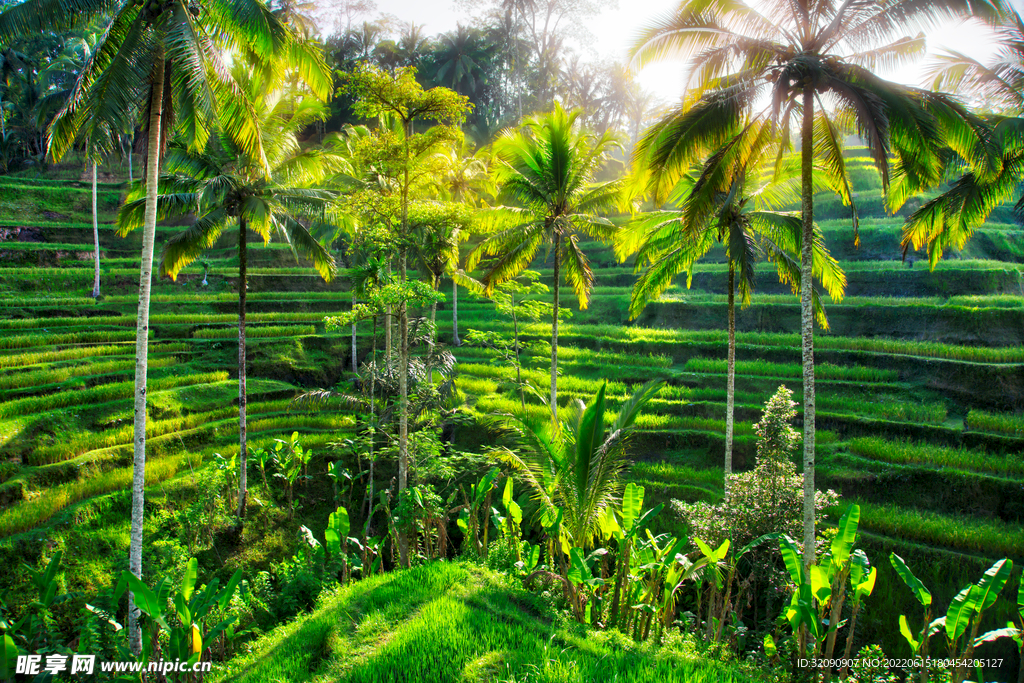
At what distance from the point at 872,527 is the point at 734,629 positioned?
192 inches

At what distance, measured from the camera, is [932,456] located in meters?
11.3

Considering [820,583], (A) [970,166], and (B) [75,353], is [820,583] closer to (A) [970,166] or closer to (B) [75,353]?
(A) [970,166]

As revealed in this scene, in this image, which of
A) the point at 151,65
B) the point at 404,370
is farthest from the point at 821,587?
the point at 151,65

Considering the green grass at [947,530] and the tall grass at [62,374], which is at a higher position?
the tall grass at [62,374]

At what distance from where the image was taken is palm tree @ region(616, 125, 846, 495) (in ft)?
26.7

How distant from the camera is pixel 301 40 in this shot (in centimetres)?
781

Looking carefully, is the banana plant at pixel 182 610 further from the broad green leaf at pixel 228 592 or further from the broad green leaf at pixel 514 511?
the broad green leaf at pixel 514 511

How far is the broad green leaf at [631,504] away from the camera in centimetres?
743

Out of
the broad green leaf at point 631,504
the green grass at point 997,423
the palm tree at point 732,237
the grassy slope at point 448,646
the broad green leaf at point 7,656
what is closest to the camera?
the grassy slope at point 448,646

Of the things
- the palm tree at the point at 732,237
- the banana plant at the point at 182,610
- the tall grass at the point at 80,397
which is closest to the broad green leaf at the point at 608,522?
the palm tree at the point at 732,237

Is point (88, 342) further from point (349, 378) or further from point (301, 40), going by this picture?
point (301, 40)

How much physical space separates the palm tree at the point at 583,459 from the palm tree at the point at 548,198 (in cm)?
373

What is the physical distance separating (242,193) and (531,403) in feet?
31.1

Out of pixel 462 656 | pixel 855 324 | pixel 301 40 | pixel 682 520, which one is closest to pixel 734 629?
pixel 682 520
